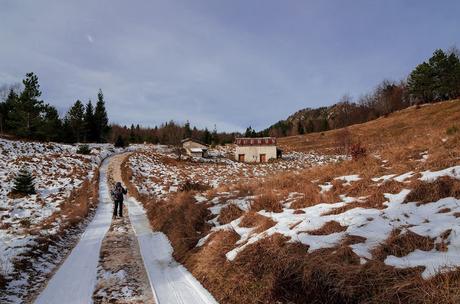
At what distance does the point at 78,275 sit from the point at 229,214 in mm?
4596

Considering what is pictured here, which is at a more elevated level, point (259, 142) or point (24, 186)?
point (259, 142)

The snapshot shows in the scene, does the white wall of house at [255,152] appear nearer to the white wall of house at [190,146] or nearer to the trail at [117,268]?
the white wall of house at [190,146]

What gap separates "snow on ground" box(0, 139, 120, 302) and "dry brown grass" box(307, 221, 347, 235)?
6010mm

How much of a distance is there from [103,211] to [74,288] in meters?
12.5

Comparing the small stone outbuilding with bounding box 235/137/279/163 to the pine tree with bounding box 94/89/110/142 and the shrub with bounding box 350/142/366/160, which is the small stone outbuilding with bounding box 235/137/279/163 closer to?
the pine tree with bounding box 94/89/110/142

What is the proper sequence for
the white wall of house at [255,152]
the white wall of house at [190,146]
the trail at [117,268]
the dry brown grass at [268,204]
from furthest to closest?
the white wall of house at [190,146], the white wall of house at [255,152], the dry brown grass at [268,204], the trail at [117,268]

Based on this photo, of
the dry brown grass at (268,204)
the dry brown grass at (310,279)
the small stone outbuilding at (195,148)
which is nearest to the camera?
the dry brown grass at (310,279)

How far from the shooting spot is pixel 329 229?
6.66 metres

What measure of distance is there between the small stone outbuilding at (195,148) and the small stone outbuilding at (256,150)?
290 inches

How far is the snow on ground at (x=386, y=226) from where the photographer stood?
4.86 m

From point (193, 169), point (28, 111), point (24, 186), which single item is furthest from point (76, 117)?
point (24, 186)

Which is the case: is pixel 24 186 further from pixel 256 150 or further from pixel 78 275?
pixel 256 150

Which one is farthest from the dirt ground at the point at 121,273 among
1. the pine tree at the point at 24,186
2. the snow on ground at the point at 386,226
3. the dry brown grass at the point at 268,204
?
the pine tree at the point at 24,186

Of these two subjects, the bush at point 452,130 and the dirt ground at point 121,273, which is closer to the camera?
the dirt ground at point 121,273
